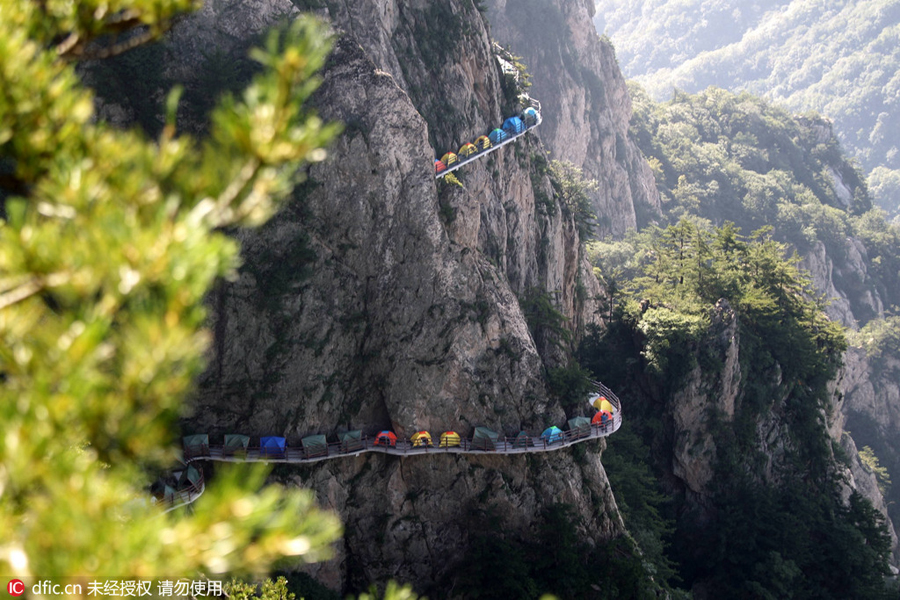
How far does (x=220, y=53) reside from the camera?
3350 cm

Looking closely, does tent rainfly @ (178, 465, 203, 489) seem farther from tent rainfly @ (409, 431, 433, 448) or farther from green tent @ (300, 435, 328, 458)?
tent rainfly @ (409, 431, 433, 448)

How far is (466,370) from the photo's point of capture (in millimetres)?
34281

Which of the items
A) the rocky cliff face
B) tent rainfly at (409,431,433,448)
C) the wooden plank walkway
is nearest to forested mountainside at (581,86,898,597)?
the rocky cliff face

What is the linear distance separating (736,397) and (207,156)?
48.0m

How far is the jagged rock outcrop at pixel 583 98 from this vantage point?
95.4 metres

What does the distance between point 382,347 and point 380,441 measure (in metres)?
4.88

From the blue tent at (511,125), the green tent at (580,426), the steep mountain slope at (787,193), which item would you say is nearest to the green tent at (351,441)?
the green tent at (580,426)

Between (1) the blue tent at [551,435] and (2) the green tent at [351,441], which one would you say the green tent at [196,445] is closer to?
(2) the green tent at [351,441]

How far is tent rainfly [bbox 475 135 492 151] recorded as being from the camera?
4256cm

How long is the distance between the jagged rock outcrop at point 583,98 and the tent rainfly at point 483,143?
164 ft

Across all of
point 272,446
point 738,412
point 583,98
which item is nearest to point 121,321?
point 272,446

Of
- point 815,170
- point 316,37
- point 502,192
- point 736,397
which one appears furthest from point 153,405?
point 815,170

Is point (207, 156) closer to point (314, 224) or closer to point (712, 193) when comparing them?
point (314, 224)

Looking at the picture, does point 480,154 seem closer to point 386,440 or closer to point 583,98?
point 386,440
